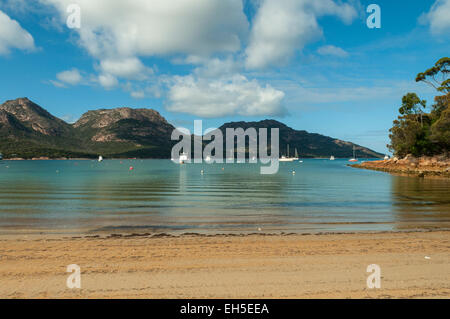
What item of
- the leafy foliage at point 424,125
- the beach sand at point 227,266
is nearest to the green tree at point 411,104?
the leafy foliage at point 424,125

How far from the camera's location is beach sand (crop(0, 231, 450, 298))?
7.02m

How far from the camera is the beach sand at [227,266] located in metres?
7.02

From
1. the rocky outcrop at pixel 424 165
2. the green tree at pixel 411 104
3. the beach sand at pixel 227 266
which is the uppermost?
the green tree at pixel 411 104

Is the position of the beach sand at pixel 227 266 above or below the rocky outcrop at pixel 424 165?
below

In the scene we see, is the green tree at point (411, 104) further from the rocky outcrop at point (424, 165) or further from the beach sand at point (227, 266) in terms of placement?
the beach sand at point (227, 266)

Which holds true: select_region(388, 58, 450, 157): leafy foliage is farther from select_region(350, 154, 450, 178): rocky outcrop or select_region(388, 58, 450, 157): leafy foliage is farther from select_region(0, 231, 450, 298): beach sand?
select_region(0, 231, 450, 298): beach sand

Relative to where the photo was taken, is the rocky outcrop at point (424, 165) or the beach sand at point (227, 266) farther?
the rocky outcrop at point (424, 165)

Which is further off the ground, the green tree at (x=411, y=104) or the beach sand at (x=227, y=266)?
the green tree at (x=411, y=104)

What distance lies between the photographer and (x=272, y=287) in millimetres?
7207

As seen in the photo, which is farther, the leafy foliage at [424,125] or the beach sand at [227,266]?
the leafy foliage at [424,125]

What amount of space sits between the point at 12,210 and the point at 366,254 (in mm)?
24028

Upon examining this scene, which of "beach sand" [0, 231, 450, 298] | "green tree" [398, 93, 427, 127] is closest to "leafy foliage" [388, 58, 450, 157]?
"green tree" [398, 93, 427, 127]

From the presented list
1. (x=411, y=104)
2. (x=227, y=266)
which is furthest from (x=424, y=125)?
(x=227, y=266)
